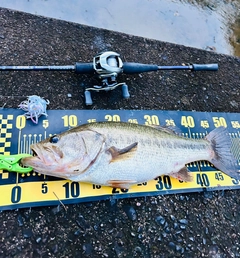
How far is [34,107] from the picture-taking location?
2.24 m

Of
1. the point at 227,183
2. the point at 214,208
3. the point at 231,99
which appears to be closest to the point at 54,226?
the point at 214,208

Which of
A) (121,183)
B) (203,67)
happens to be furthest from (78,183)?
(203,67)

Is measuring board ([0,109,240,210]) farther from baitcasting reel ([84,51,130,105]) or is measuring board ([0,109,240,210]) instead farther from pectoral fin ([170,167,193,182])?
baitcasting reel ([84,51,130,105])

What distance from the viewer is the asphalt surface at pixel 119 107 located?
6.35 ft

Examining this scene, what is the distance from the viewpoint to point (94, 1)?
365 centimetres

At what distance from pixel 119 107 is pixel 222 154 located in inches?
38.2

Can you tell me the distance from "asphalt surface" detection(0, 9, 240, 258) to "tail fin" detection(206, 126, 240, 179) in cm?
19

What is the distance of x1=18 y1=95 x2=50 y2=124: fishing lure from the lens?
7.30 ft

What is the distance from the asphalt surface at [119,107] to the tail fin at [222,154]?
19 cm

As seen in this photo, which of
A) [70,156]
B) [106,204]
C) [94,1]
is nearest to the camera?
[70,156]

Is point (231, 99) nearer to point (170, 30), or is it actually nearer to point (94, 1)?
point (170, 30)

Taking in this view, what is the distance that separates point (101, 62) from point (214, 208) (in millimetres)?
1496

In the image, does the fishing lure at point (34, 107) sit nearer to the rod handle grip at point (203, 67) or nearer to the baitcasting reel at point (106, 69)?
the baitcasting reel at point (106, 69)

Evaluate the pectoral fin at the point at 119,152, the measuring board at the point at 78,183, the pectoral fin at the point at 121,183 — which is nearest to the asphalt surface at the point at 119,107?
the measuring board at the point at 78,183
